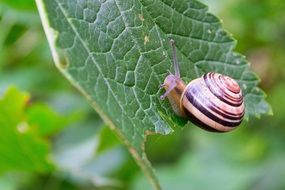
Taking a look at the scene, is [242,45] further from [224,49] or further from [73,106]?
[224,49]

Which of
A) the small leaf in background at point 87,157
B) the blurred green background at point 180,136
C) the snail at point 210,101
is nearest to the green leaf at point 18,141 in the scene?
the small leaf in background at point 87,157

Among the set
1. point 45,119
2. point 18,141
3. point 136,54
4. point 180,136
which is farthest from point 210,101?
point 180,136

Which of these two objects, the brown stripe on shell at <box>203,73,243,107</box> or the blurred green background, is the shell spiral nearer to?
the brown stripe on shell at <box>203,73,243,107</box>

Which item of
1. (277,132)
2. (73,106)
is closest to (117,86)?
(73,106)

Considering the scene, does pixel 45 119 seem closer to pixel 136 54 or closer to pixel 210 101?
pixel 210 101

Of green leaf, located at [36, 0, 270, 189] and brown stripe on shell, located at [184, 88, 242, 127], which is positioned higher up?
green leaf, located at [36, 0, 270, 189]

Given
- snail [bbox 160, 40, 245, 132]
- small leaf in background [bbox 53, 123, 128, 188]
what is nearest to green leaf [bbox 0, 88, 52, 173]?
small leaf in background [bbox 53, 123, 128, 188]
